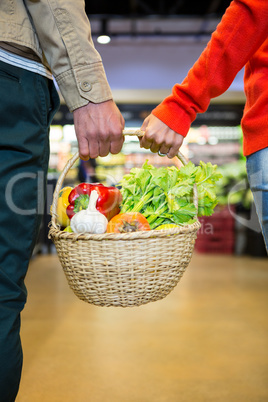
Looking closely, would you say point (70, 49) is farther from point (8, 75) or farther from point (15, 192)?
point (15, 192)

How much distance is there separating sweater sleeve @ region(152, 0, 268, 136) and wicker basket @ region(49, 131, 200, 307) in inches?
15.3

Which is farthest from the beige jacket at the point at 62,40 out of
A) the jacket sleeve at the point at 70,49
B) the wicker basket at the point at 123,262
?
the wicker basket at the point at 123,262

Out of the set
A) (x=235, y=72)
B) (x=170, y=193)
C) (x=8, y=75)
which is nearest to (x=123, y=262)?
(x=170, y=193)

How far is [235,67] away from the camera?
1.30 m

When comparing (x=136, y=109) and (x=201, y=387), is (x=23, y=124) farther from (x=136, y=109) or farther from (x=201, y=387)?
(x=136, y=109)

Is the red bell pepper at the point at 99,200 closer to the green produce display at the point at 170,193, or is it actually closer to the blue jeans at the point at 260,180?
the green produce display at the point at 170,193

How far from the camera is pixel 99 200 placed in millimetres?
1257

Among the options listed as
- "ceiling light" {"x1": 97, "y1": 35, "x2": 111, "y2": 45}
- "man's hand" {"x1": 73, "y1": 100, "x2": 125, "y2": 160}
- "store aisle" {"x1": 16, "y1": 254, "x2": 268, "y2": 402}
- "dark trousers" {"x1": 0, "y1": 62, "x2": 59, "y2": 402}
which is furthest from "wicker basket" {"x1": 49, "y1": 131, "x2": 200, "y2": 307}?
"ceiling light" {"x1": 97, "y1": 35, "x2": 111, "y2": 45}

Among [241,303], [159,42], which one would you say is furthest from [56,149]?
[241,303]

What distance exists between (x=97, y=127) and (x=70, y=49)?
208 mm

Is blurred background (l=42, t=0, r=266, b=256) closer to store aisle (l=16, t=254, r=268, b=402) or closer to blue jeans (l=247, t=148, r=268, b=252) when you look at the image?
store aisle (l=16, t=254, r=268, b=402)

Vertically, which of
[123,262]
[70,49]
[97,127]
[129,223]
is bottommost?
[123,262]

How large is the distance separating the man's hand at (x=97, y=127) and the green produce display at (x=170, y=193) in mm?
222

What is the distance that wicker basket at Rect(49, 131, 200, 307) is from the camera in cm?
113
